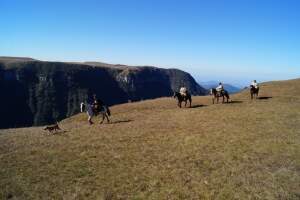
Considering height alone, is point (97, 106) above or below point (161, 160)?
above

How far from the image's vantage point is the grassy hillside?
17.5 meters

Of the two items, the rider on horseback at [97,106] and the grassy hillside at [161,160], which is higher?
the rider on horseback at [97,106]

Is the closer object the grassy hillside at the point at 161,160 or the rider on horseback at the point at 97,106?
the grassy hillside at the point at 161,160

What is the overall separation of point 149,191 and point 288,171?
8.90m

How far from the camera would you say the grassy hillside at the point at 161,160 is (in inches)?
691

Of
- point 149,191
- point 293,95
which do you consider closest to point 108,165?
point 149,191

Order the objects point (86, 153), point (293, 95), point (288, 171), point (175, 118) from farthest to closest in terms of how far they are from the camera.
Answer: point (293, 95)
point (175, 118)
point (86, 153)
point (288, 171)

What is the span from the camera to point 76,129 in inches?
1372

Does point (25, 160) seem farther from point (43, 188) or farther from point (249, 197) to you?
point (249, 197)

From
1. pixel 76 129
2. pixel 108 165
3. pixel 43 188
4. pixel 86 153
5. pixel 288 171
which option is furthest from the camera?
pixel 76 129

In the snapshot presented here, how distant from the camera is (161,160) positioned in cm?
2233

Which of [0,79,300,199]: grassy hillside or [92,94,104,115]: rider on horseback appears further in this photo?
[92,94,104,115]: rider on horseback

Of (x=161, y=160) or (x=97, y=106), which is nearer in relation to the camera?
(x=161, y=160)

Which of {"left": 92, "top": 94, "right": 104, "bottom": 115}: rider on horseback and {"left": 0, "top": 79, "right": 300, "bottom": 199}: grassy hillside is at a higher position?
{"left": 92, "top": 94, "right": 104, "bottom": 115}: rider on horseback
